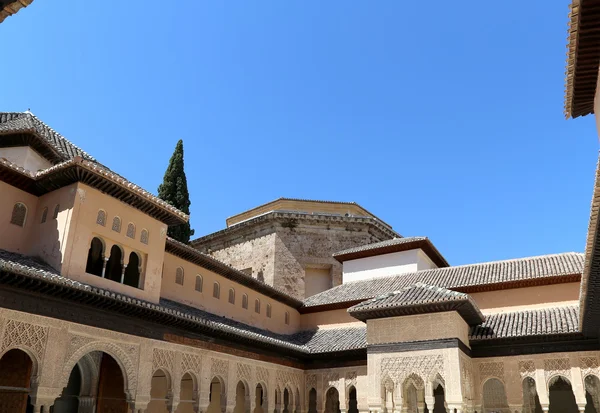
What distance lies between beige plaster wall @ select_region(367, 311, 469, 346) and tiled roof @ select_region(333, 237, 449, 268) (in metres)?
6.64

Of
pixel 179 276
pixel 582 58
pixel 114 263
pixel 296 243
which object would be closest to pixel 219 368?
pixel 179 276

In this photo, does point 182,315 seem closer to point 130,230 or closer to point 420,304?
point 130,230

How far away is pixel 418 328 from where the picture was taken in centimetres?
1284

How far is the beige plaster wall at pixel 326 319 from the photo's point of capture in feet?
60.5

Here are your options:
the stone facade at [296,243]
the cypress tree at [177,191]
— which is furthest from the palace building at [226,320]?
the cypress tree at [177,191]

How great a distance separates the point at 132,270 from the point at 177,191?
12318mm

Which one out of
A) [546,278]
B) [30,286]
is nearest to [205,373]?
A: [30,286]

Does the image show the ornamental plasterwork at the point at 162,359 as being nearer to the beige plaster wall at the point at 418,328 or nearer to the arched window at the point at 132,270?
the arched window at the point at 132,270

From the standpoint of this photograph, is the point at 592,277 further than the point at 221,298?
No

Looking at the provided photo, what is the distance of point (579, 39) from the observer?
16.4 feet

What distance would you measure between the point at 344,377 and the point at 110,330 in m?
7.96

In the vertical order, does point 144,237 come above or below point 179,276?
above

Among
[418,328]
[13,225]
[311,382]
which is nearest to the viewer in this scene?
[13,225]

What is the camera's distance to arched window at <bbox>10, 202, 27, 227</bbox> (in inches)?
424
